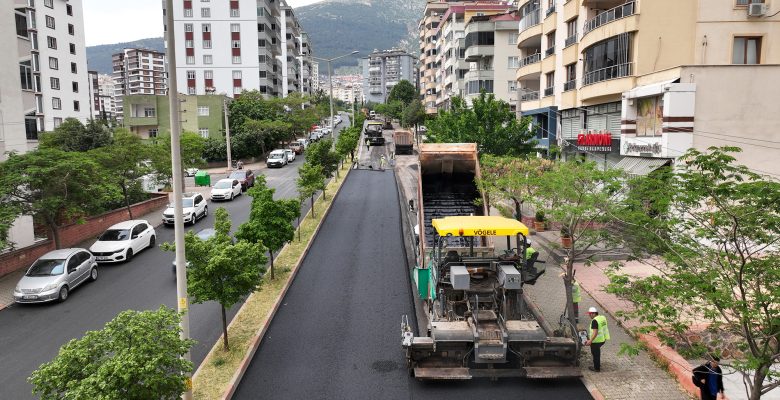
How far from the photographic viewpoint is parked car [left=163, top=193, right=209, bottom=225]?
3141 centimetres

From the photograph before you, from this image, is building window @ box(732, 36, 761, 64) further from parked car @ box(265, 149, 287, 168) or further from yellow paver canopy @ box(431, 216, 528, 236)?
parked car @ box(265, 149, 287, 168)

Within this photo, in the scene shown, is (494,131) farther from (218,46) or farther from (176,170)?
(218,46)

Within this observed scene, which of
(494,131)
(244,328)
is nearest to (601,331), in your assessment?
(244,328)

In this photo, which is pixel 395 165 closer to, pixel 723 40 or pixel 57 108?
pixel 723 40

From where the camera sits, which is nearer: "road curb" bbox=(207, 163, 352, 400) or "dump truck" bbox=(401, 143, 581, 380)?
"road curb" bbox=(207, 163, 352, 400)

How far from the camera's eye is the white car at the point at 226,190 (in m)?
38.7

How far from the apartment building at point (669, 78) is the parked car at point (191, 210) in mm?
23253

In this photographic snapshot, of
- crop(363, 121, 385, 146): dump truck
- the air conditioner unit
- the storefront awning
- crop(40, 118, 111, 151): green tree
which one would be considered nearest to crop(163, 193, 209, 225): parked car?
the storefront awning


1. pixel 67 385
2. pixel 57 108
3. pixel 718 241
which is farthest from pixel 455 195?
pixel 57 108

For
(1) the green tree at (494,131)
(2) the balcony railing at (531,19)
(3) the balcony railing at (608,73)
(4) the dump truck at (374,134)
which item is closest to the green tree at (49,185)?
(1) the green tree at (494,131)

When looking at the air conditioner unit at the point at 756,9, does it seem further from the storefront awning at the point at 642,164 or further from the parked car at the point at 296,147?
the parked car at the point at 296,147

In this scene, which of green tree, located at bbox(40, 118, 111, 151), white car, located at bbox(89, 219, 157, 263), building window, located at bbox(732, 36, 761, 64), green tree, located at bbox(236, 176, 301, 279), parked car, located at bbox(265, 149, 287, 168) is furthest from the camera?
parked car, located at bbox(265, 149, 287, 168)

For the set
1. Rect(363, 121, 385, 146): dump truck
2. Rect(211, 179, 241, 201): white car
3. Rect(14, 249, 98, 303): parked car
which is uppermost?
Rect(363, 121, 385, 146): dump truck

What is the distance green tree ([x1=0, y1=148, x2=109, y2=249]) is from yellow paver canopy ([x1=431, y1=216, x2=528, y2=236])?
16235mm
